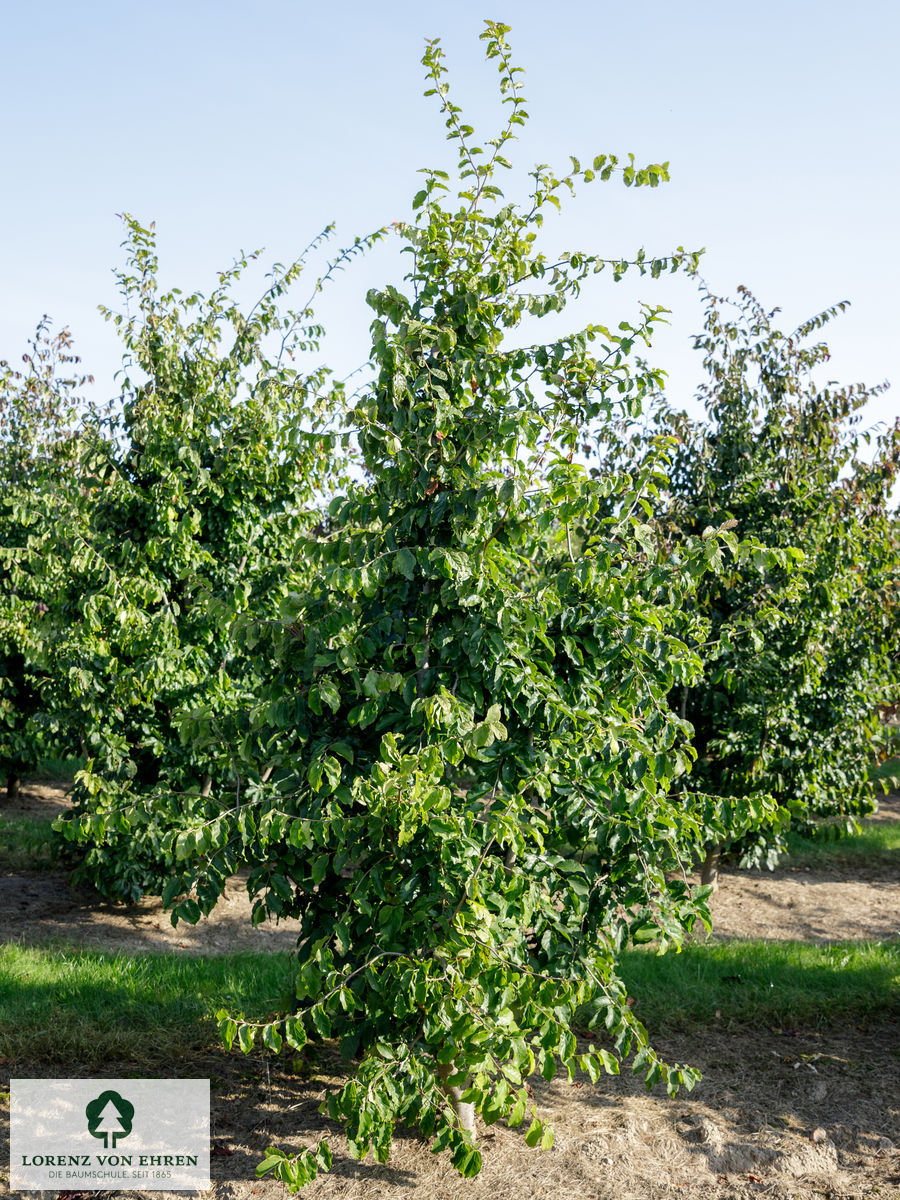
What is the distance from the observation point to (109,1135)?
155 inches

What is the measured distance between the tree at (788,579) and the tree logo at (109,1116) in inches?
183

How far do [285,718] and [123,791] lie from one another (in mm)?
3256

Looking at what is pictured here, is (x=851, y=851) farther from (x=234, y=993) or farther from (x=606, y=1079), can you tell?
(x=234, y=993)

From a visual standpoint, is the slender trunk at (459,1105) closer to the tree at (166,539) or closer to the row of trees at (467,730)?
the row of trees at (467,730)

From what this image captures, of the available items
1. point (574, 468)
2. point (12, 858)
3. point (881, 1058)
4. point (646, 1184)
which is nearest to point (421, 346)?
point (574, 468)

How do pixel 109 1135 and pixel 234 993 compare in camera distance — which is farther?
pixel 234 993

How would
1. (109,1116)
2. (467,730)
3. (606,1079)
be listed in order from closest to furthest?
(467,730), (109,1116), (606,1079)

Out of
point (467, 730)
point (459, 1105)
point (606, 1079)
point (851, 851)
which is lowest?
point (606, 1079)

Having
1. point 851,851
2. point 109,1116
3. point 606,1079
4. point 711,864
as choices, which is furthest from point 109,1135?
point 851,851

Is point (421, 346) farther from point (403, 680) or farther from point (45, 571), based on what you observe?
point (45, 571)

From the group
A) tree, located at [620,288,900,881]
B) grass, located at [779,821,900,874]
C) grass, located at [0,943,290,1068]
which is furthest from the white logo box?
grass, located at [779,821,900,874]

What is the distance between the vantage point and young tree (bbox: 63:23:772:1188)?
317 centimetres

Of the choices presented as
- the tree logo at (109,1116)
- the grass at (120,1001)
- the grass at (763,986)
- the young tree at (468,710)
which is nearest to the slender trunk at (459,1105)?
the young tree at (468,710)

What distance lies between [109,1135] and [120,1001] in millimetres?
1205
